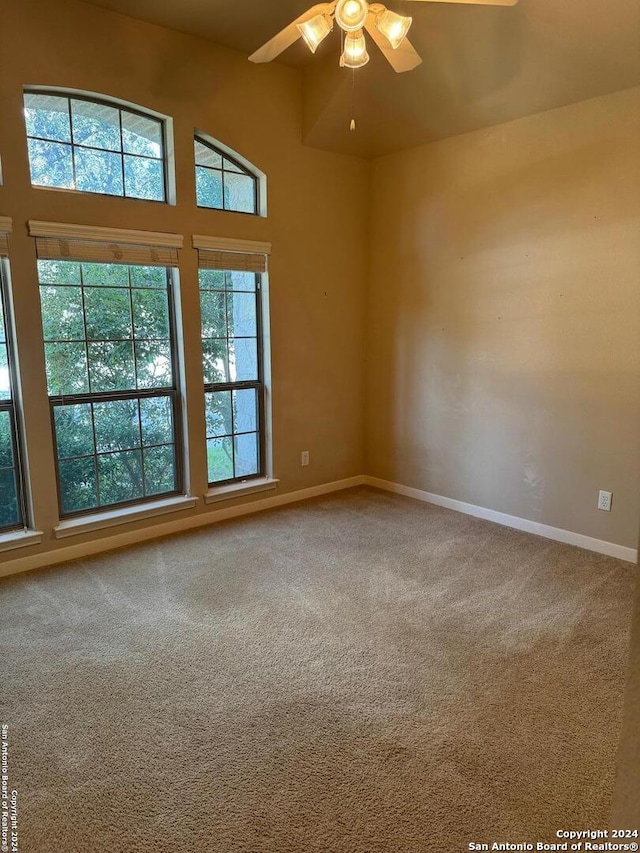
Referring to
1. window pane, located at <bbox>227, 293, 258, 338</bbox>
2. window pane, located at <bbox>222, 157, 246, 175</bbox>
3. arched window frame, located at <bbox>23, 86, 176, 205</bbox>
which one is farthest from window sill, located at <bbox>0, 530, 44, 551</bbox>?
window pane, located at <bbox>222, 157, 246, 175</bbox>

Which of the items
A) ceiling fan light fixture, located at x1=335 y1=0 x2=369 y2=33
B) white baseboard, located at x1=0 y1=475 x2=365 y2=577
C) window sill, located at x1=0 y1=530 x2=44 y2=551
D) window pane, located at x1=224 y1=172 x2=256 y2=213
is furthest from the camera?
window pane, located at x1=224 y1=172 x2=256 y2=213

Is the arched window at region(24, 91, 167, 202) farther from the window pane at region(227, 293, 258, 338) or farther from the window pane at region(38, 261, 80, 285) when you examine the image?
the window pane at region(227, 293, 258, 338)

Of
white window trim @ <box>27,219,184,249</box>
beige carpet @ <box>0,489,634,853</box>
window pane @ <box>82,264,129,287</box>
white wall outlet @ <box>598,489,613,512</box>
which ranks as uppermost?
white window trim @ <box>27,219,184,249</box>

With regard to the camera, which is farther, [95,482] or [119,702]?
[95,482]

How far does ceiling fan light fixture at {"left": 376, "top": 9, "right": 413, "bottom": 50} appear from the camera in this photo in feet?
7.17

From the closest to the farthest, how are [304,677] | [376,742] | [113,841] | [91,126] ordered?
[113,841]
[376,742]
[304,677]
[91,126]

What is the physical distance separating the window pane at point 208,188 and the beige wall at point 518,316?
1.45 m

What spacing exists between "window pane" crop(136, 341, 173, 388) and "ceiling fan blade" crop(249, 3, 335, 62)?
72.5 inches

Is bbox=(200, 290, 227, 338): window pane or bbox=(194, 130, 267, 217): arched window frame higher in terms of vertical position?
bbox=(194, 130, 267, 217): arched window frame

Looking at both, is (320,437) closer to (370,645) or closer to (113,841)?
(370,645)

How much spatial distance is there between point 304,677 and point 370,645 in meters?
0.38

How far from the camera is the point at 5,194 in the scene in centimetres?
295

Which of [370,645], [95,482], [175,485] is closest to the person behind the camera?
[370,645]

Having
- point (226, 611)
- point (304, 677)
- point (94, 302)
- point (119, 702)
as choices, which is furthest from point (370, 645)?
point (94, 302)
